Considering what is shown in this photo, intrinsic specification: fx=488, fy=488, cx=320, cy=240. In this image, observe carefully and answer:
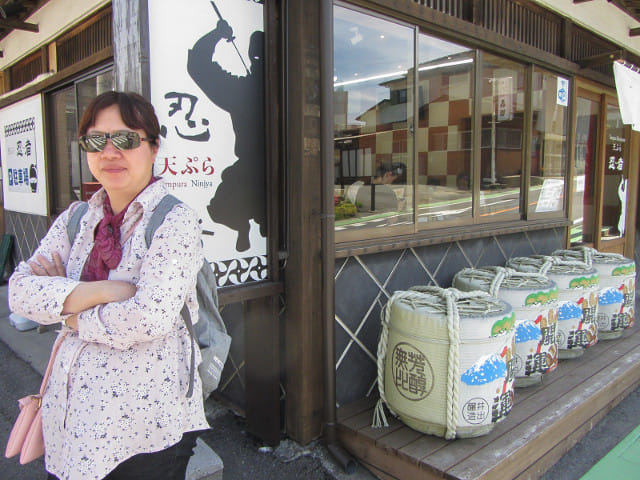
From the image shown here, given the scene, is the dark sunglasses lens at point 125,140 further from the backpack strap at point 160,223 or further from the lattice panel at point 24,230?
the lattice panel at point 24,230

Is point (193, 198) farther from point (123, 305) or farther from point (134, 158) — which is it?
point (123, 305)

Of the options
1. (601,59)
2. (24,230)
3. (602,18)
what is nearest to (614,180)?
(602,18)

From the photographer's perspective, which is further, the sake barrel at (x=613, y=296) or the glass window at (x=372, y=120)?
the sake barrel at (x=613, y=296)

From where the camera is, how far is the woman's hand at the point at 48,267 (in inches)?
67.2

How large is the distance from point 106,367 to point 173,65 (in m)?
1.61

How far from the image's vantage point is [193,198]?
2.63m

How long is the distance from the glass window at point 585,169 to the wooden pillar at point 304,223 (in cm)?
469

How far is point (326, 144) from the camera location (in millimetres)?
2996

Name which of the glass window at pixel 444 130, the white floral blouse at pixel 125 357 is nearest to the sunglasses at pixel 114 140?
the white floral blouse at pixel 125 357

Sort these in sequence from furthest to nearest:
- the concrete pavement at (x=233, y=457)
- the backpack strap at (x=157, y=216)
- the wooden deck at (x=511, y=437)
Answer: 1. the concrete pavement at (x=233, y=457)
2. the wooden deck at (x=511, y=437)
3. the backpack strap at (x=157, y=216)

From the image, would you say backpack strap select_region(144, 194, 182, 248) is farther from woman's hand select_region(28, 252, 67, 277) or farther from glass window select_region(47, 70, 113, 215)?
glass window select_region(47, 70, 113, 215)

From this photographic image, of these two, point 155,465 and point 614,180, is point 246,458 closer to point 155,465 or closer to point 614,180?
point 155,465

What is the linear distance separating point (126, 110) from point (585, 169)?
6704mm

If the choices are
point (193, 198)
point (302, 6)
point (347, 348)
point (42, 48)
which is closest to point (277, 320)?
point (347, 348)
